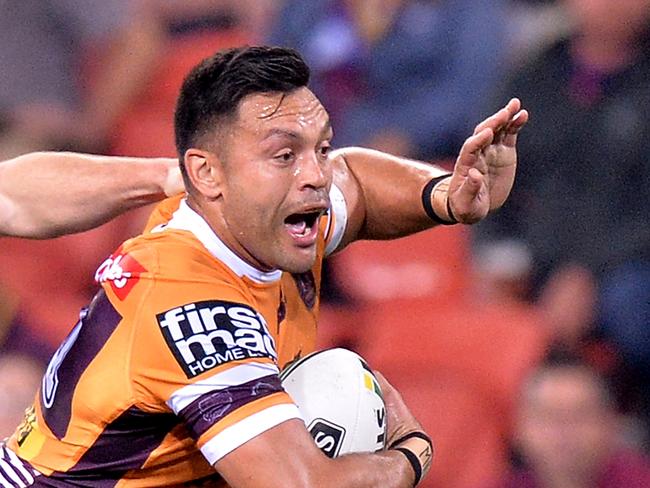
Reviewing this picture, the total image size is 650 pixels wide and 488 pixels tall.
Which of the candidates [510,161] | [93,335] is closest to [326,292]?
[510,161]

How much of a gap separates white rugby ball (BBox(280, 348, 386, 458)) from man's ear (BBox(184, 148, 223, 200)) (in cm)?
41

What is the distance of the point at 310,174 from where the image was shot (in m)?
2.71

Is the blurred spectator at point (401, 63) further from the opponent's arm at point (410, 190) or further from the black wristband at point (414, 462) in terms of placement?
the black wristband at point (414, 462)

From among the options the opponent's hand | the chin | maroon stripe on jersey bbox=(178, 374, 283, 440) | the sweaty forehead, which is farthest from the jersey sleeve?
the opponent's hand

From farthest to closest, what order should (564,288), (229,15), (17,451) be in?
(229,15) < (564,288) < (17,451)

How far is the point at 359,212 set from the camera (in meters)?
3.37

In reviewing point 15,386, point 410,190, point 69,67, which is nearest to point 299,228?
point 410,190

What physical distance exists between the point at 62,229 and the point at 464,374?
222cm

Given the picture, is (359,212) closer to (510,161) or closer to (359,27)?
(510,161)

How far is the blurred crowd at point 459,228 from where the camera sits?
4887mm

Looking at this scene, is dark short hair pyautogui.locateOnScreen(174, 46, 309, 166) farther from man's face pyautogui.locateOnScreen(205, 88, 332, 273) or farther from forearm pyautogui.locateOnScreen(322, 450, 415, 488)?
forearm pyautogui.locateOnScreen(322, 450, 415, 488)

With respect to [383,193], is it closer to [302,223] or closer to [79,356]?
[302,223]

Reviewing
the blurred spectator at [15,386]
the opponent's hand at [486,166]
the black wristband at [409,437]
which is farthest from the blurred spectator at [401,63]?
the black wristband at [409,437]

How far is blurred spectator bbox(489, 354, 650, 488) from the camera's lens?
4730 millimetres
